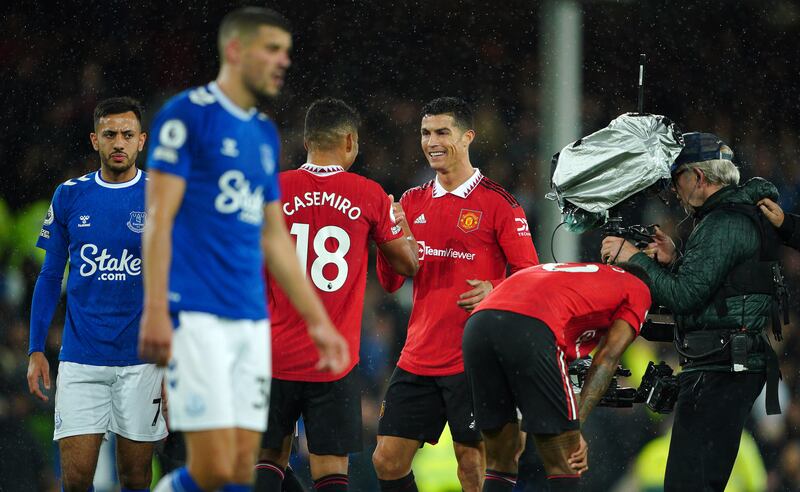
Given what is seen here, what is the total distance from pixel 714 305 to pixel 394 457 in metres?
1.49

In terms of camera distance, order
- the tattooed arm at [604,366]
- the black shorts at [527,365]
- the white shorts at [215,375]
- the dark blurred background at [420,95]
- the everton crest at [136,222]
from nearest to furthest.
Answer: the white shorts at [215,375] → the black shorts at [527,365] → the tattooed arm at [604,366] → the everton crest at [136,222] → the dark blurred background at [420,95]

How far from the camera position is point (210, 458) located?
263 cm

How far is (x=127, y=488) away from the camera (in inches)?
174

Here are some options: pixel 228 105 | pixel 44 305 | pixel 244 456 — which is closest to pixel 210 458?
pixel 244 456

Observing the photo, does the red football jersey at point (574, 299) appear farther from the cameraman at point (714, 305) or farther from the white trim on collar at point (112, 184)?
the white trim on collar at point (112, 184)

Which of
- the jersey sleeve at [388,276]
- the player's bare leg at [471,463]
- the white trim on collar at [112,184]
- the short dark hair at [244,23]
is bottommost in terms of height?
the player's bare leg at [471,463]

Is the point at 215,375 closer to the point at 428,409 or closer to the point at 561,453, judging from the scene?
the point at 561,453

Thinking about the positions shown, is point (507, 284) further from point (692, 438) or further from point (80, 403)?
point (80, 403)

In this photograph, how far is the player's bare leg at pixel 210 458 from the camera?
104 inches

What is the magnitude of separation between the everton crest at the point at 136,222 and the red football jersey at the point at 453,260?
1045 mm

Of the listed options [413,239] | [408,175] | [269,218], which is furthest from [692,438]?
[408,175]

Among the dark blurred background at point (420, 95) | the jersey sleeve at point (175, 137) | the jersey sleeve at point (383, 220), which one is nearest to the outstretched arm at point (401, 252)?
the jersey sleeve at point (383, 220)

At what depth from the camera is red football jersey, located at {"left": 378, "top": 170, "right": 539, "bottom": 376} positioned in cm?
455

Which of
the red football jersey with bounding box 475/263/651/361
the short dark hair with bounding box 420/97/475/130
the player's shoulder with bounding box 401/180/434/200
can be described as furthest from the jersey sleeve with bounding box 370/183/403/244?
the short dark hair with bounding box 420/97/475/130
